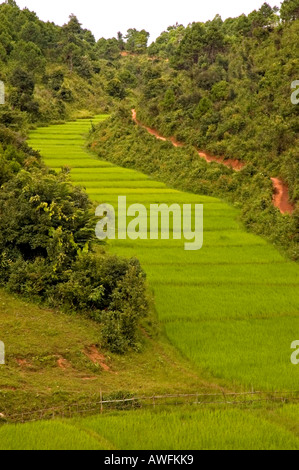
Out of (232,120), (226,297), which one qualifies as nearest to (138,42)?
(232,120)

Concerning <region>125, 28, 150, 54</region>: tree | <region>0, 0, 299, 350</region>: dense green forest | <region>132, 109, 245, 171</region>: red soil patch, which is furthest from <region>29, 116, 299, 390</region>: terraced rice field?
<region>125, 28, 150, 54</region>: tree

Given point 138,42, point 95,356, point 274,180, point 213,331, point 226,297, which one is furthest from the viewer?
point 138,42

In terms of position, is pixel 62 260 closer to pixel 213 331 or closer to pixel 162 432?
pixel 213 331

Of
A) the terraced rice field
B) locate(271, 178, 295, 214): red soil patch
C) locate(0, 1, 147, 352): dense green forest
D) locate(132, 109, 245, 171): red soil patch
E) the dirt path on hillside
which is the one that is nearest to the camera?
the terraced rice field

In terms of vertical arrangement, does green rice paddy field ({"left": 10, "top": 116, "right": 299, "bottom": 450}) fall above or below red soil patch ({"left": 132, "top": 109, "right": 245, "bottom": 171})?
below

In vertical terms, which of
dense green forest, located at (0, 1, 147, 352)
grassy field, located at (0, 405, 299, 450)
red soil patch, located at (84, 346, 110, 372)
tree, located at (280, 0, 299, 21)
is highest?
tree, located at (280, 0, 299, 21)

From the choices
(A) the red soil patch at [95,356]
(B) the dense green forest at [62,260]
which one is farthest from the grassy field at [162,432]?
(B) the dense green forest at [62,260]

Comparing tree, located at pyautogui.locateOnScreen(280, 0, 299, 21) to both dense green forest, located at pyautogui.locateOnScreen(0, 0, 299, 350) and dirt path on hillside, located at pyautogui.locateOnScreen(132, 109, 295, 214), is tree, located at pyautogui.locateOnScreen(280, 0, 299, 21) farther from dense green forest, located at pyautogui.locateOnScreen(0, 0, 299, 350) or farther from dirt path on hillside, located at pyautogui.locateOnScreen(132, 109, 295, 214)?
dirt path on hillside, located at pyautogui.locateOnScreen(132, 109, 295, 214)
